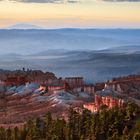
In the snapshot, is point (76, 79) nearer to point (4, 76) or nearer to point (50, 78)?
point (50, 78)

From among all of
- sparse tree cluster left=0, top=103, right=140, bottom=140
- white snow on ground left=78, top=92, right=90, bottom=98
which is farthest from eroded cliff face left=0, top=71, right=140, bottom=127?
sparse tree cluster left=0, top=103, right=140, bottom=140

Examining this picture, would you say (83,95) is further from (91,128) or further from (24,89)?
(91,128)

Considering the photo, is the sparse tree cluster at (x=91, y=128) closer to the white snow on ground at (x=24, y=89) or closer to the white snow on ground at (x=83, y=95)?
the white snow on ground at (x=83, y=95)

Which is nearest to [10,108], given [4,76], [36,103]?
[36,103]

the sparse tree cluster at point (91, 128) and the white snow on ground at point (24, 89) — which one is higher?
the sparse tree cluster at point (91, 128)

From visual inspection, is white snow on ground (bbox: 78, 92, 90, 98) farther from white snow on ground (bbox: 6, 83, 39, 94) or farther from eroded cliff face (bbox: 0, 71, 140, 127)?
white snow on ground (bbox: 6, 83, 39, 94)

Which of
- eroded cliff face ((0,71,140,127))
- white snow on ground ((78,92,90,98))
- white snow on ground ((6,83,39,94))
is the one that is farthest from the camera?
white snow on ground ((6,83,39,94))

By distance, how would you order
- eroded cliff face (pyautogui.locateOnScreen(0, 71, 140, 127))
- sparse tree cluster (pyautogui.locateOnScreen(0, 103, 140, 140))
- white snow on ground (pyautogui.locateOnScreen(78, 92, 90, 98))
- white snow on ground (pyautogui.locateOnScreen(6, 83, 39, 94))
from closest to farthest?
sparse tree cluster (pyautogui.locateOnScreen(0, 103, 140, 140)) < eroded cliff face (pyautogui.locateOnScreen(0, 71, 140, 127)) < white snow on ground (pyautogui.locateOnScreen(78, 92, 90, 98)) < white snow on ground (pyautogui.locateOnScreen(6, 83, 39, 94))

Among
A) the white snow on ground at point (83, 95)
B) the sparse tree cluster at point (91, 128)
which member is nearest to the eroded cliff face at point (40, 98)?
the white snow on ground at point (83, 95)

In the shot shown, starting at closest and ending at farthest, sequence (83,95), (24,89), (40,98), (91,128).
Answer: (91,128)
(40,98)
(83,95)
(24,89)

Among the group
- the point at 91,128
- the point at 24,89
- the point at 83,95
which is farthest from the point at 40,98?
the point at 91,128

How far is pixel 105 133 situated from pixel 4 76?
62.7 m

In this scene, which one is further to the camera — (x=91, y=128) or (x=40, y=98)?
(x=40, y=98)

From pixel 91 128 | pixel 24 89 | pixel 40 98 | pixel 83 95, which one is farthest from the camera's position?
pixel 24 89
